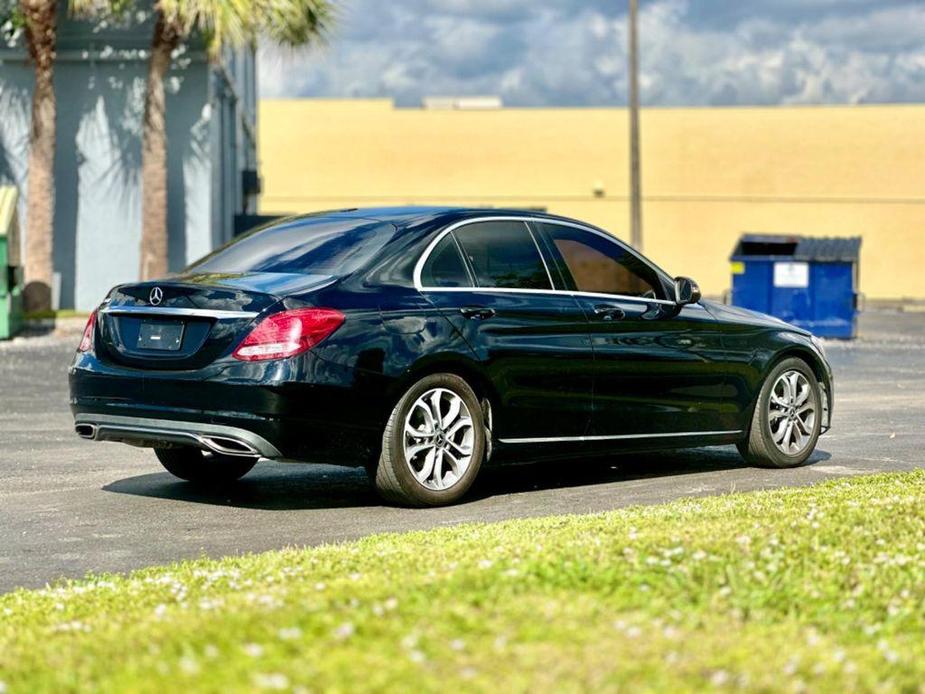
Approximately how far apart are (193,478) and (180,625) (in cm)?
506

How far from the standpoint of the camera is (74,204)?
2878cm

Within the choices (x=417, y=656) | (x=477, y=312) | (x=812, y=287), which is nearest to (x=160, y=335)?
(x=477, y=312)

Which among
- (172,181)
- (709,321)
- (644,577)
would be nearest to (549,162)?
(172,181)

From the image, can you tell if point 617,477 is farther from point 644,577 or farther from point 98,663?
point 98,663

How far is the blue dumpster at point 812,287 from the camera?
27.1 m

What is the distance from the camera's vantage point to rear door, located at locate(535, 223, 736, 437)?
9195 millimetres

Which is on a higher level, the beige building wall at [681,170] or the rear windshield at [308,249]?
the beige building wall at [681,170]

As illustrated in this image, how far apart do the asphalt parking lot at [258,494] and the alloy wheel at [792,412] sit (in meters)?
0.21

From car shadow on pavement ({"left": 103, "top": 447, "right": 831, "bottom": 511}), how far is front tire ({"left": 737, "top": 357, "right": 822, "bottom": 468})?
0.20 metres

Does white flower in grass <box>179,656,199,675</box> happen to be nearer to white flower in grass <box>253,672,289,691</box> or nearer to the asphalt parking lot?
white flower in grass <box>253,672,289,691</box>

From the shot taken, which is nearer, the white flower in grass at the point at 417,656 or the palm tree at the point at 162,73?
the white flower in grass at the point at 417,656

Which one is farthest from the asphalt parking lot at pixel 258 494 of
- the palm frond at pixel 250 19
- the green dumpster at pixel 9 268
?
the palm frond at pixel 250 19

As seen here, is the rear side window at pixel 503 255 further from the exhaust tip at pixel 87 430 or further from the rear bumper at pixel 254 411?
the exhaust tip at pixel 87 430

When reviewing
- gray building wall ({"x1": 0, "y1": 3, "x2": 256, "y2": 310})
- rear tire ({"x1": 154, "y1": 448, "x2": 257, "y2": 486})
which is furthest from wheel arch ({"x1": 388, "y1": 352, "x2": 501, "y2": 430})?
gray building wall ({"x1": 0, "y1": 3, "x2": 256, "y2": 310})
